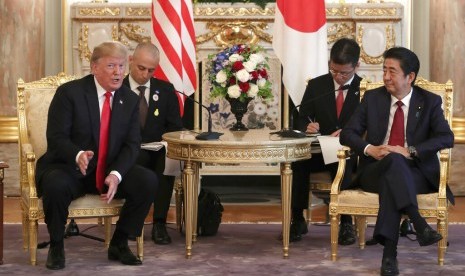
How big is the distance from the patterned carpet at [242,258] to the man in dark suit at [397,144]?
0.34m

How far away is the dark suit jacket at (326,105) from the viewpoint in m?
6.79

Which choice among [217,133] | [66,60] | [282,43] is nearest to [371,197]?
[217,133]

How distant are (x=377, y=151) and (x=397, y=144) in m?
0.20

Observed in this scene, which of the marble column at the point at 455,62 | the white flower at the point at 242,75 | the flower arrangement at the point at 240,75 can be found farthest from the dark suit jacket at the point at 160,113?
the marble column at the point at 455,62

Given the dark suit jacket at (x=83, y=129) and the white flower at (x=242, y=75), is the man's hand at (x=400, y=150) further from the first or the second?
the dark suit jacket at (x=83, y=129)

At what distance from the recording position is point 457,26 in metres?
8.91

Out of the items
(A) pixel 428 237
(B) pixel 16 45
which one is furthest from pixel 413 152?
(B) pixel 16 45

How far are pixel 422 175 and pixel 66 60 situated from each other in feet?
15.2

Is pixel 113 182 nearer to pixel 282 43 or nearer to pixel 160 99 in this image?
pixel 160 99

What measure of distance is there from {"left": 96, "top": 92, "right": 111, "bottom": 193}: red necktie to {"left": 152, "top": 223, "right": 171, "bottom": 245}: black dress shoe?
0.86m

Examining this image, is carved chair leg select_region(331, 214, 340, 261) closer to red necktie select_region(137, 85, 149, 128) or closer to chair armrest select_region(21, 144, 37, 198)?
red necktie select_region(137, 85, 149, 128)

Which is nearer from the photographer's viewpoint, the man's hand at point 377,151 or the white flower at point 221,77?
the man's hand at point 377,151

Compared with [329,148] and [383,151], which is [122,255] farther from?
[383,151]

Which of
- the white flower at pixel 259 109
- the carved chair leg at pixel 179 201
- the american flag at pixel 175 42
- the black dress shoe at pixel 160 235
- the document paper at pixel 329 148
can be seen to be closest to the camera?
the document paper at pixel 329 148
